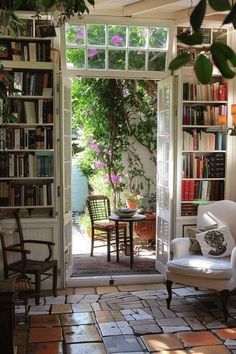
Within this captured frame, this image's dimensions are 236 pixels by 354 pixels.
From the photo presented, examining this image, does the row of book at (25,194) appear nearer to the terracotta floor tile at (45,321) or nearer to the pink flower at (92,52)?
the terracotta floor tile at (45,321)

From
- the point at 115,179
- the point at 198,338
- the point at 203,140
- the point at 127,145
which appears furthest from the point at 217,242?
the point at 127,145

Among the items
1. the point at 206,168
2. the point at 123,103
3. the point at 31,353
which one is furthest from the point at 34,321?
the point at 123,103

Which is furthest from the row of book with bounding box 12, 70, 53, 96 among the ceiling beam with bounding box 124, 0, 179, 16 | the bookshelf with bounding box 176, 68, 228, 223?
the bookshelf with bounding box 176, 68, 228, 223

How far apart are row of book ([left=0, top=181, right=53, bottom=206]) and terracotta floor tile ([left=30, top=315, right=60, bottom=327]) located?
1.24 meters

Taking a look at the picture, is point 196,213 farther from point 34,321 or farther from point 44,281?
point 34,321

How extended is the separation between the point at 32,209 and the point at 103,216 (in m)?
1.85

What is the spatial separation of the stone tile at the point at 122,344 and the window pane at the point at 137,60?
289cm

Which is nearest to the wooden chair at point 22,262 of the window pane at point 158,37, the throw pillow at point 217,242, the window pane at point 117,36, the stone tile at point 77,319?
the stone tile at point 77,319

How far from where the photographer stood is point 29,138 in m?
4.61

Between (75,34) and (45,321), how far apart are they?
9.80 ft

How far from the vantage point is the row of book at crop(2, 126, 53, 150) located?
455cm

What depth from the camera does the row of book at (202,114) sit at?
4.90m

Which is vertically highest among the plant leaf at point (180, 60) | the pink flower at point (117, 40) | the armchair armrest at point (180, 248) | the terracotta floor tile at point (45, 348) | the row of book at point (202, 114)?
the pink flower at point (117, 40)

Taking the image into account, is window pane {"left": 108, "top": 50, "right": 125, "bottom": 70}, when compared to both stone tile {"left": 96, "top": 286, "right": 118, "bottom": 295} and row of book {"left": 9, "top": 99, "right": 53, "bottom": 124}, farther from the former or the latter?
stone tile {"left": 96, "top": 286, "right": 118, "bottom": 295}
